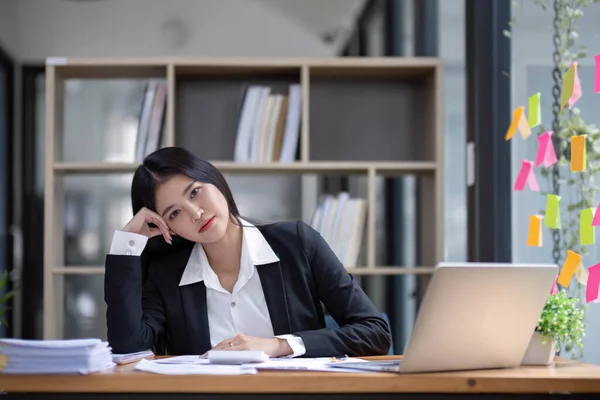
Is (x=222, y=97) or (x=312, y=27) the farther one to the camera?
(x=312, y=27)

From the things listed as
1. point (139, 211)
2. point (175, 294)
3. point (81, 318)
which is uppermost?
point (139, 211)

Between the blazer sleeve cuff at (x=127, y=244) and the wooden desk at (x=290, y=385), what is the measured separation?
25.7 inches

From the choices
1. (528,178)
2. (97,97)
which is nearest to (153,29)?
(97,97)

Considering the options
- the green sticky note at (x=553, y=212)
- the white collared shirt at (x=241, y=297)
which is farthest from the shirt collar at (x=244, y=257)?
the green sticky note at (x=553, y=212)

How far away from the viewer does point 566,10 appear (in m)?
2.47

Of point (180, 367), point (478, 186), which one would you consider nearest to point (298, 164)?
point (478, 186)

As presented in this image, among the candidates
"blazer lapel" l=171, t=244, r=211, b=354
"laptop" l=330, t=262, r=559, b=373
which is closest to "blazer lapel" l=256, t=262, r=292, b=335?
"blazer lapel" l=171, t=244, r=211, b=354

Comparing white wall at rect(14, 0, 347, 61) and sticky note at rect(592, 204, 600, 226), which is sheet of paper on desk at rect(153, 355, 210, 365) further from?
white wall at rect(14, 0, 347, 61)

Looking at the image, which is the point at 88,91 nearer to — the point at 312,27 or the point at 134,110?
the point at 134,110

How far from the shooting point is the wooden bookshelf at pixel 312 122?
3402 mm

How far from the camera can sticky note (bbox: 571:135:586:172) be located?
2.19 m

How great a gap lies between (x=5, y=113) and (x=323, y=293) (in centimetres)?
345

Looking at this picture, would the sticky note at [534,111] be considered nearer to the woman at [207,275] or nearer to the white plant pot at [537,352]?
the woman at [207,275]

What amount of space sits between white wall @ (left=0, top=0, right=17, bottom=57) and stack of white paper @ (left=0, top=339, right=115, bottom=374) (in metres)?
3.85
